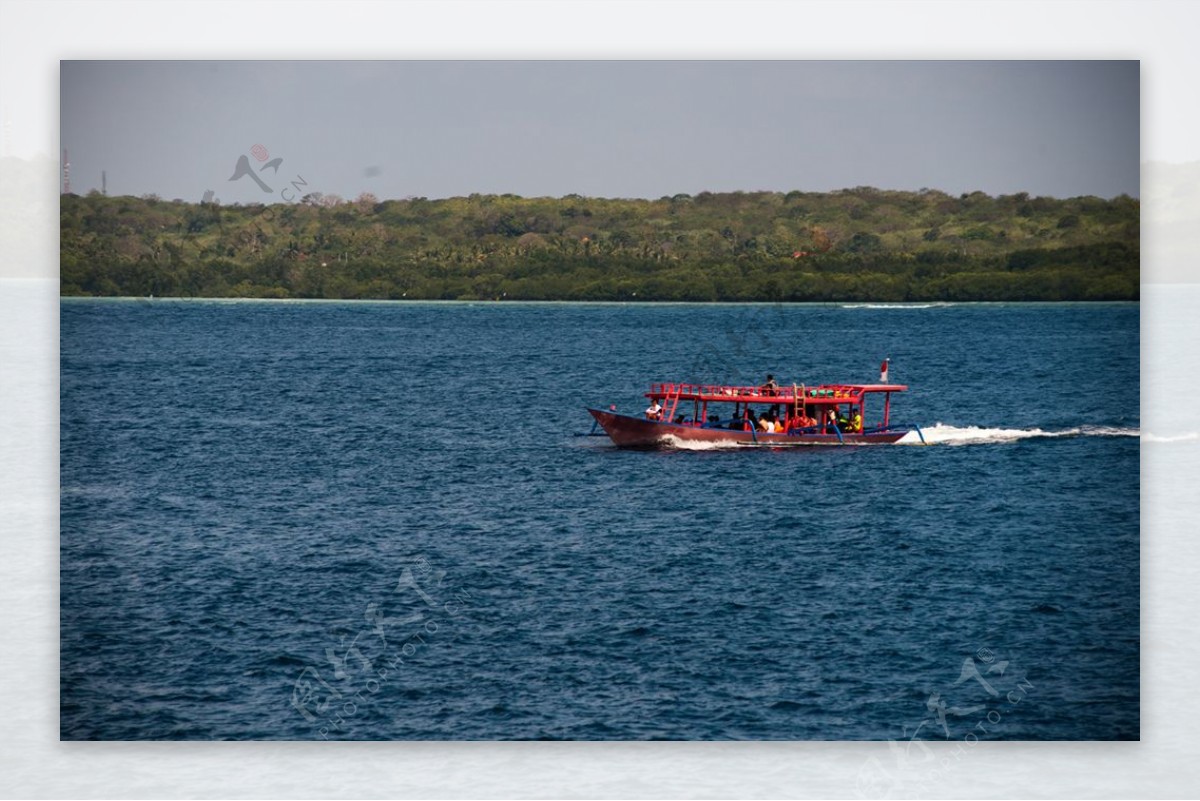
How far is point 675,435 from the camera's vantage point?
5241 centimetres

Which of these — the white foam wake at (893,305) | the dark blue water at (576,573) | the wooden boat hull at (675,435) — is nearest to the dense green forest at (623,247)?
the white foam wake at (893,305)

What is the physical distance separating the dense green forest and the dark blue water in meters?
2.62

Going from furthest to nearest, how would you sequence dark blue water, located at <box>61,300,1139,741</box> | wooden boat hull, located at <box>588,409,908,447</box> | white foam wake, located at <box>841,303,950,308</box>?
white foam wake, located at <box>841,303,950,308</box>, wooden boat hull, located at <box>588,409,908,447</box>, dark blue water, located at <box>61,300,1139,741</box>

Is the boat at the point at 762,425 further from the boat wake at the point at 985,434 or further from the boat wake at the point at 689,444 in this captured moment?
the boat wake at the point at 985,434

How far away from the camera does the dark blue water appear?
27281 millimetres

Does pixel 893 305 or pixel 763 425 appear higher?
pixel 893 305

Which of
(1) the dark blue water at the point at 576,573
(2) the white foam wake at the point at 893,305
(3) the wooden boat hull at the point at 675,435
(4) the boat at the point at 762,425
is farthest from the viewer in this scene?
(2) the white foam wake at the point at 893,305

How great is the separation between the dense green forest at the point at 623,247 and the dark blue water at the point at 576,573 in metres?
2.62

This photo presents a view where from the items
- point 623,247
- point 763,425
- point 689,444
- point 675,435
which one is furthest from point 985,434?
point 623,247

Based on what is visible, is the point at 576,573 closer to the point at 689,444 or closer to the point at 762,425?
the point at 689,444

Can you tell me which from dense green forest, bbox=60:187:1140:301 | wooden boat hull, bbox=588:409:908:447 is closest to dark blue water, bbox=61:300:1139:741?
wooden boat hull, bbox=588:409:908:447

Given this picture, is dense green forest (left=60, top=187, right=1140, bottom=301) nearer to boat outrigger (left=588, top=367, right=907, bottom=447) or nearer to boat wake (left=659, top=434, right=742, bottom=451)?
boat outrigger (left=588, top=367, right=907, bottom=447)

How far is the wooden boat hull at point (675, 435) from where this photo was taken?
52.3m

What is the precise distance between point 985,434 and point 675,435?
11.1 metres
